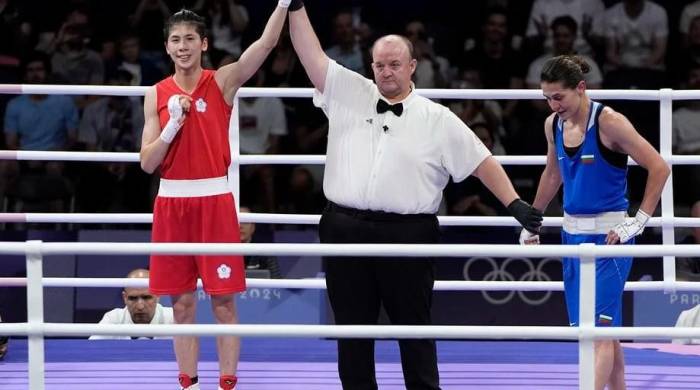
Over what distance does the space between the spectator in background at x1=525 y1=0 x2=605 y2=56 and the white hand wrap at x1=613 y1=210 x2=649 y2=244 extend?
15.7 ft

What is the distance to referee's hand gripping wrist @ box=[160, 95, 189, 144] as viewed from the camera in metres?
4.72

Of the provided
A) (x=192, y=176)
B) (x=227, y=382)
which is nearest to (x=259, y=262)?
(x=227, y=382)

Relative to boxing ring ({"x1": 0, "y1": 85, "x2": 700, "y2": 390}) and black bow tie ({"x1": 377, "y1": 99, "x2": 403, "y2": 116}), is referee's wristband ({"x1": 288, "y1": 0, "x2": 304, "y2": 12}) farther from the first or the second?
boxing ring ({"x1": 0, "y1": 85, "x2": 700, "y2": 390})

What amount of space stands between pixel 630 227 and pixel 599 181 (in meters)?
0.21

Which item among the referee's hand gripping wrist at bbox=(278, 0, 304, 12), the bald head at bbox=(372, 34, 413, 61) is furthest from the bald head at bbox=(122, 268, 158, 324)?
the bald head at bbox=(372, 34, 413, 61)

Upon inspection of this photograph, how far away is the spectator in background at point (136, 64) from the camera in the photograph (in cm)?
943

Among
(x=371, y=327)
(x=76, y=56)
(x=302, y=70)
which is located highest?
(x=76, y=56)

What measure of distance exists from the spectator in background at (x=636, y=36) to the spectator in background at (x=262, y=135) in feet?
7.95

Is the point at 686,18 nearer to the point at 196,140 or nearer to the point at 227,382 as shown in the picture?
the point at 196,140

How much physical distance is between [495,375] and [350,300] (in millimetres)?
1146

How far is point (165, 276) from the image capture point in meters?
4.92

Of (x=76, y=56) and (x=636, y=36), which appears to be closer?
(x=636, y=36)

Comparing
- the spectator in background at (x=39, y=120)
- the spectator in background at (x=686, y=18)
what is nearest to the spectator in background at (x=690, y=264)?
the spectator in background at (x=686, y=18)

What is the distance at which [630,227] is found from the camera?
4715 millimetres
